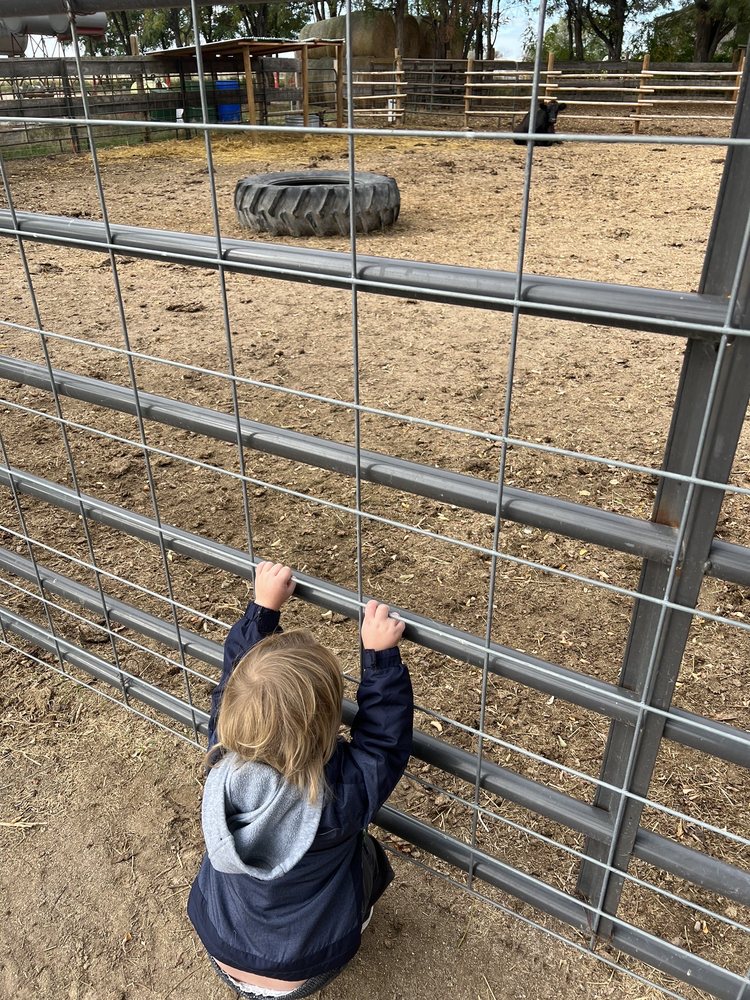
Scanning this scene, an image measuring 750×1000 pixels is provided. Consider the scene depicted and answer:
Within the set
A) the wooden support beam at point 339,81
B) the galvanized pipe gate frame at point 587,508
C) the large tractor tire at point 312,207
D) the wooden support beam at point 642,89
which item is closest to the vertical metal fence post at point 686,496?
the galvanized pipe gate frame at point 587,508

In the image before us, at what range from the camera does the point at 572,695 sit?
1384 millimetres

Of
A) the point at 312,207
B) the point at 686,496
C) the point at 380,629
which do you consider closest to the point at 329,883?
the point at 380,629

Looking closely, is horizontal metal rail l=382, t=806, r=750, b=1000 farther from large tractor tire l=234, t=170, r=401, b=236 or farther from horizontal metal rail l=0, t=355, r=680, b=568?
large tractor tire l=234, t=170, r=401, b=236

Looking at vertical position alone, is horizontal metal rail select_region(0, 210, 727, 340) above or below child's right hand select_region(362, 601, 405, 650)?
above

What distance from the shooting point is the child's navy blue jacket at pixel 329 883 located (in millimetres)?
1449

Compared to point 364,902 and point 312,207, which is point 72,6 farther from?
point 312,207

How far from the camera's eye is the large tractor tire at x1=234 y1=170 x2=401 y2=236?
23.1 feet

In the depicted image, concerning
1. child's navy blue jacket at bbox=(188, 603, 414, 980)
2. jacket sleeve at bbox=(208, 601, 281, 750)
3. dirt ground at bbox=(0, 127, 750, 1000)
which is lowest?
dirt ground at bbox=(0, 127, 750, 1000)

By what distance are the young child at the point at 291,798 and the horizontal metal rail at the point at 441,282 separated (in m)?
0.62

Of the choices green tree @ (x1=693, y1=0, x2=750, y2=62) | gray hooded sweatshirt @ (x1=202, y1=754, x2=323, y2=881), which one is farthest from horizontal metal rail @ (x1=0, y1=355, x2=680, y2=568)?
green tree @ (x1=693, y1=0, x2=750, y2=62)

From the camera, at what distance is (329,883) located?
150 centimetres

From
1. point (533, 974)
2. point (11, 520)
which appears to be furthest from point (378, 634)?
point (11, 520)

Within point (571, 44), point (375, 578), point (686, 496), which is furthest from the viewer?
point (571, 44)

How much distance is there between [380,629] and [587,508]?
45cm
